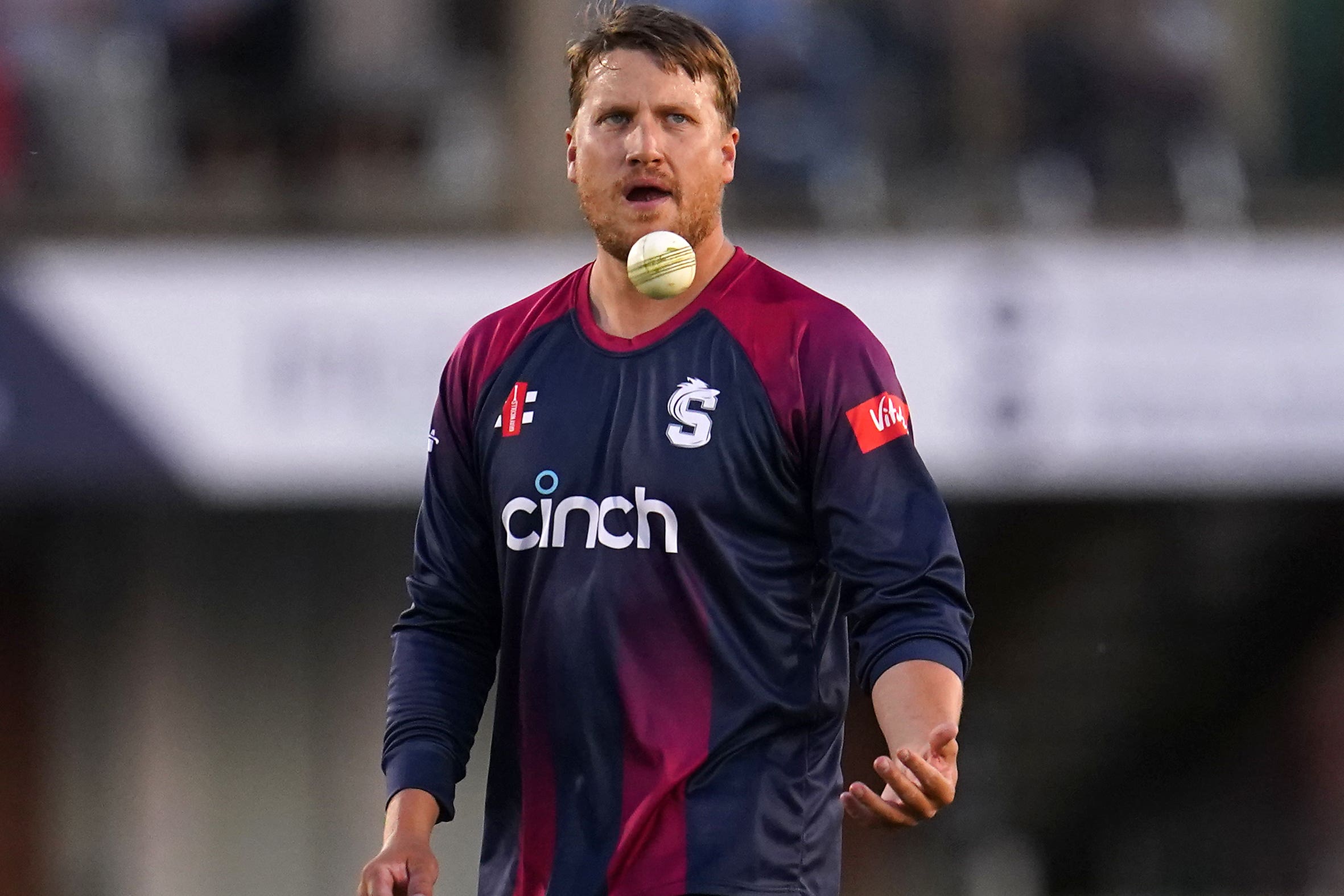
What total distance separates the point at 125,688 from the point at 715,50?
8.07 metres

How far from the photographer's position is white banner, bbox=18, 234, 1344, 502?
8641mm

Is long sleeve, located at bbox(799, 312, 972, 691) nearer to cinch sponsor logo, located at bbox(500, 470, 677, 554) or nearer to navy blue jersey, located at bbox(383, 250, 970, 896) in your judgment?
navy blue jersey, located at bbox(383, 250, 970, 896)

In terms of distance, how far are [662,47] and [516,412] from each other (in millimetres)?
588

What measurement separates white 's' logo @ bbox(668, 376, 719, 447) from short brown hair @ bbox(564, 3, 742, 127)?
433 mm

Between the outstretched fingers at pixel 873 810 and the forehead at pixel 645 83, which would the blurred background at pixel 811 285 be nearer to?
the forehead at pixel 645 83

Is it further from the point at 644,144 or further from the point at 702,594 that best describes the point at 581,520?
the point at 644,144

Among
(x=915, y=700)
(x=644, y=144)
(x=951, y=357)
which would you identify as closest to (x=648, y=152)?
(x=644, y=144)

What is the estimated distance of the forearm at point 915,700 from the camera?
9.09ft

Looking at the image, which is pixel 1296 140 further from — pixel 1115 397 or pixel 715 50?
pixel 715 50

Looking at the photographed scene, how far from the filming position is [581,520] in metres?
3.06

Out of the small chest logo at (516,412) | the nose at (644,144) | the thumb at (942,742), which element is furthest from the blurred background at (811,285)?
the thumb at (942,742)

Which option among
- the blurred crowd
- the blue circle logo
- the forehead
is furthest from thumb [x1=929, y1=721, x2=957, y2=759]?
the blurred crowd

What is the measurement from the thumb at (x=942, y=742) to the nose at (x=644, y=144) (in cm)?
95

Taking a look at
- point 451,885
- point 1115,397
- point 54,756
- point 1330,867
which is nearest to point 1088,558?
point 1330,867
